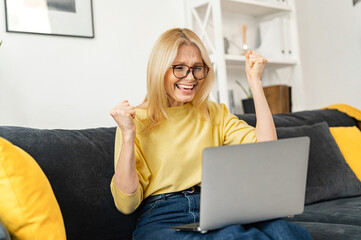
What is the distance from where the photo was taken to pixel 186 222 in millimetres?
1383

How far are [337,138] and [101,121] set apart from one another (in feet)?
4.12

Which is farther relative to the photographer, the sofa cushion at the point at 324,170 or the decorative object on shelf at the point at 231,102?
the decorative object on shelf at the point at 231,102

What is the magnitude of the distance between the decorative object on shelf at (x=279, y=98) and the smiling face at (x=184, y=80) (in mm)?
1403

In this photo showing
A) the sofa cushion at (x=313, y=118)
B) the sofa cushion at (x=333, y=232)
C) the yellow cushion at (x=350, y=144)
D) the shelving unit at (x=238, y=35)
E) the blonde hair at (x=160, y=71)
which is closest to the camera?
the sofa cushion at (x=333, y=232)

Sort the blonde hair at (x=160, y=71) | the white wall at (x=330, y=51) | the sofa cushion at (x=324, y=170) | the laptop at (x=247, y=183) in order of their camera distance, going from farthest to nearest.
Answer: the white wall at (x=330, y=51), the sofa cushion at (x=324, y=170), the blonde hair at (x=160, y=71), the laptop at (x=247, y=183)

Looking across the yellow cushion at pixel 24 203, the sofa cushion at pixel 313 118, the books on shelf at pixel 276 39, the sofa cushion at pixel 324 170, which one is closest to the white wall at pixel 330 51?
the books on shelf at pixel 276 39

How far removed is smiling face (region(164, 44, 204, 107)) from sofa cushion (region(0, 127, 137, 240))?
34cm

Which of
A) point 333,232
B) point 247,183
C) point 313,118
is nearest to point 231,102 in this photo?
point 313,118

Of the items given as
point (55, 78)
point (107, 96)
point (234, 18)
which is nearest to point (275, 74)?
point (234, 18)

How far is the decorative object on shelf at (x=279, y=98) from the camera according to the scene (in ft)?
9.37

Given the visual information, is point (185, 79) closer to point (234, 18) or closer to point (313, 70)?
point (234, 18)

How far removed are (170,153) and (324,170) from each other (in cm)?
92

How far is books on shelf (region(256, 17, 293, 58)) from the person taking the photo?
297 cm

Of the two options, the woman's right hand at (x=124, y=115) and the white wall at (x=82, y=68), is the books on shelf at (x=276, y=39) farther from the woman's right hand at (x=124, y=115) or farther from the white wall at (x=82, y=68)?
the woman's right hand at (x=124, y=115)
